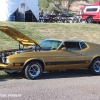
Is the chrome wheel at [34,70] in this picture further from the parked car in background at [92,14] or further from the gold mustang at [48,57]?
the parked car in background at [92,14]

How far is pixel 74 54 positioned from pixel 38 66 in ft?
4.84

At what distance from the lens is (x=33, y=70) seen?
31.3 ft

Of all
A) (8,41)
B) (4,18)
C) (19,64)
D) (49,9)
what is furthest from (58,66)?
(49,9)

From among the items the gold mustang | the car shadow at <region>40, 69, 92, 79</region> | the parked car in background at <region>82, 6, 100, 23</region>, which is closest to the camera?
the gold mustang

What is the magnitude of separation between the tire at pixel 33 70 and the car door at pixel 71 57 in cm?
69

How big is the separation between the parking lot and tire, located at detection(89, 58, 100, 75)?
29 centimetres

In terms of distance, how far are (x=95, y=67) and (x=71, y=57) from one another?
1159 mm

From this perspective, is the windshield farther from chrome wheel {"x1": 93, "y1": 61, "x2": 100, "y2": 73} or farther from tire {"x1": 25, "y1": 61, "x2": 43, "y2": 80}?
chrome wheel {"x1": 93, "y1": 61, "x2": 100, "y2": 73}

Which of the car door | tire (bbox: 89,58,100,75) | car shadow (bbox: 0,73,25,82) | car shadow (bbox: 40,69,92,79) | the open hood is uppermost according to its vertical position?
the open hood

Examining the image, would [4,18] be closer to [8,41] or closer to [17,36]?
[8,41]

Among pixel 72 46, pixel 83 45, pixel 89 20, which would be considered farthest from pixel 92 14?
pixel 72 46

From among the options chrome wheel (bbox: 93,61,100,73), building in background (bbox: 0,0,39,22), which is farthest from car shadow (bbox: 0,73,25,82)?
building in background (bbox: 0,0,39,22)

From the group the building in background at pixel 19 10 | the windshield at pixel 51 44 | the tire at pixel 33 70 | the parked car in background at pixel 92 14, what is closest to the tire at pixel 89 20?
the parked car in background at pixel 92 14

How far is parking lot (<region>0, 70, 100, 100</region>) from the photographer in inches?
287
